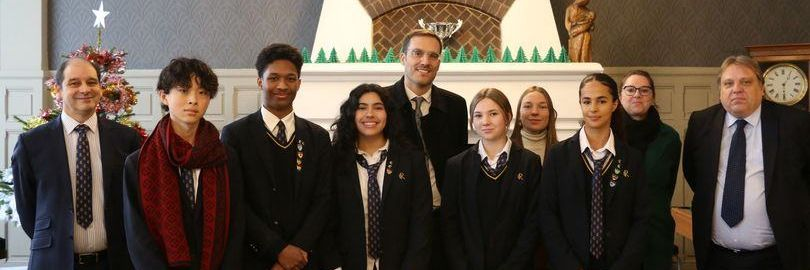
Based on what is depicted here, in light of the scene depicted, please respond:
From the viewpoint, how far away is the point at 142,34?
18.4 ft

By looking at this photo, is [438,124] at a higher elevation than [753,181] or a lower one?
higher

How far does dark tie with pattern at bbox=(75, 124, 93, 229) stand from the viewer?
2.48 metres

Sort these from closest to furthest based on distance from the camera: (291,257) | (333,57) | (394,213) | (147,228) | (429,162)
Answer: (147,228)
(291,257)
(394,213)
(429,162)
(333,57)

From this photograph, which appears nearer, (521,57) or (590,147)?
(590,147)

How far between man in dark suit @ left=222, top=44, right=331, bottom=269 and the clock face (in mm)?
3660

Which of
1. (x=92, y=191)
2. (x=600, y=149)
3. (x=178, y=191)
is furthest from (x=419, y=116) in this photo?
(x=92, y=191)

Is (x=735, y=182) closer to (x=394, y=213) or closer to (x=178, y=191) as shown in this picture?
(x=394, y=213)

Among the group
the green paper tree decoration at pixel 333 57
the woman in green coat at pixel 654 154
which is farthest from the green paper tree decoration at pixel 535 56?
the woman in green coat at pixel 654 154

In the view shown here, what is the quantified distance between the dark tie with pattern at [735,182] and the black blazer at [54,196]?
2.19 meters

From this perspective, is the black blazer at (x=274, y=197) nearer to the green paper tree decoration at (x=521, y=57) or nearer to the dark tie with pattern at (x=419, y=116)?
the dark tie with pattern at (x=419, y=116)

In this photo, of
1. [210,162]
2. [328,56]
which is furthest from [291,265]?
[328,56]

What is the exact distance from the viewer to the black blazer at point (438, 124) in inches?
112

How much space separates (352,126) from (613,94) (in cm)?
96

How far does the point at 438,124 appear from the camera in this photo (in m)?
2.90
